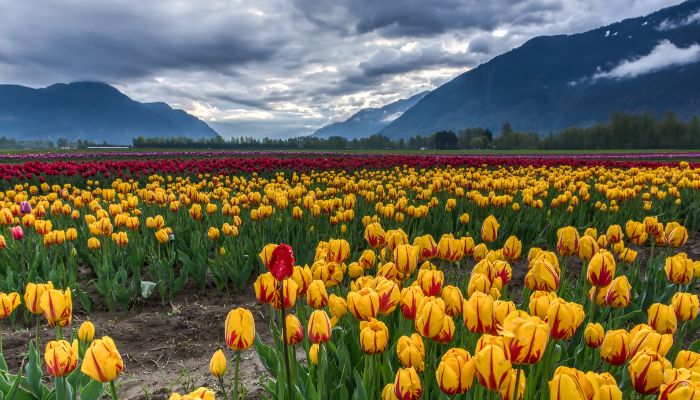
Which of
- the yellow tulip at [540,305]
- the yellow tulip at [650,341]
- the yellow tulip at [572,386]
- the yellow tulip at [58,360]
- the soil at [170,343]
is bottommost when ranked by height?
the soil at [170,343]

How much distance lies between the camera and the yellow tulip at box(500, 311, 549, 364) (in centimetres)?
148

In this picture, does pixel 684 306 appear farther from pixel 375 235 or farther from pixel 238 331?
pixel 238 331

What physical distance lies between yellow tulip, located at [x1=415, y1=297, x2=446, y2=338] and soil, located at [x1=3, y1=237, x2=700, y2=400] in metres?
1.85

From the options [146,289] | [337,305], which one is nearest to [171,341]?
[146,289]

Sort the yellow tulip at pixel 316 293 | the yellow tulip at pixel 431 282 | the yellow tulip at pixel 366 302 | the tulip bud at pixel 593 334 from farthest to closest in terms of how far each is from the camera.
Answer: the yellow tulip at pixel 316 293
the yellow tulip at pixel 431 282
the tulip bud at pixel 593 334
the yellow tulip at pixel 366 302

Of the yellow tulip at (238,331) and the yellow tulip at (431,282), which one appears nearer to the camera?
the yellow tulip at (238,331)

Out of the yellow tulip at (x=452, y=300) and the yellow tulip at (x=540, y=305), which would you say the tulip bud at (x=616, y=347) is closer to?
the yellow tulip at (x=540, y=305)

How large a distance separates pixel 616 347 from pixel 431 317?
787 mm

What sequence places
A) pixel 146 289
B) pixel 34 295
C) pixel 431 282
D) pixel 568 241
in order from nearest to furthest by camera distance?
pixel 431 282
pixel 34 295
pixel 568 241
pixel 146 289

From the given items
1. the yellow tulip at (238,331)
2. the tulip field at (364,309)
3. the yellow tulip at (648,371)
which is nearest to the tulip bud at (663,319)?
the tulip field at (364,309)

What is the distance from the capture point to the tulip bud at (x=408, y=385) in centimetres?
179

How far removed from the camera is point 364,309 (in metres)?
2.13

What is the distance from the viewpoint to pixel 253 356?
438 cm

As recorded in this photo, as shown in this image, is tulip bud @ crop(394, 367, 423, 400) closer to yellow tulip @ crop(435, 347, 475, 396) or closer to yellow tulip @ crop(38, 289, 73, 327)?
yellow tulip @ crop(435, 347, 475, 396)
